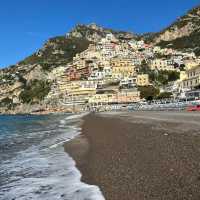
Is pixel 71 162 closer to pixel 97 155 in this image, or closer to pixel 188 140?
pixel 97 155

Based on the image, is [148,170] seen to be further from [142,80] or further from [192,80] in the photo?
[142,80]

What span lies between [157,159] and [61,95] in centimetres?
18894

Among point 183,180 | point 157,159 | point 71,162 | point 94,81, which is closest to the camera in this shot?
point 183,180

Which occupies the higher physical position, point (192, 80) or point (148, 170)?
point (192, 80)

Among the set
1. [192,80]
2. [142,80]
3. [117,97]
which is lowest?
[117,97]

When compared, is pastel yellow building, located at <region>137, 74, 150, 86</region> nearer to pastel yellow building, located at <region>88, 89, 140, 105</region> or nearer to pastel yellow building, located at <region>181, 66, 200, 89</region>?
pastel yellow building, located at <region>88, 89, 140, 105</region>

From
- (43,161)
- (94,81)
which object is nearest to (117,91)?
(94,81)

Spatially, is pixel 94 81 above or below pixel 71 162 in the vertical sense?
above

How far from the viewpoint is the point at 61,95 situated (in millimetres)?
199625

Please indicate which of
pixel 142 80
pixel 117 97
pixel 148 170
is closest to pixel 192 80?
pixel 117 97

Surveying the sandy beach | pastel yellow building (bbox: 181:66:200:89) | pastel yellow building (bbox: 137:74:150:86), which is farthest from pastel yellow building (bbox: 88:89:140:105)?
the sandy beach

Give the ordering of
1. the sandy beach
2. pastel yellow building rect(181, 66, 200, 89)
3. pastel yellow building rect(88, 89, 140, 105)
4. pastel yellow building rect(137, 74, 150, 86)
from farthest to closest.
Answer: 1. pastel yellow building rect(137, 74, 150, 86)
2. pastel yellow building rect(88, 89, 140, 105)
3. pastel yellow building rect(181, 66, 200, 89)
4. the sandy beach

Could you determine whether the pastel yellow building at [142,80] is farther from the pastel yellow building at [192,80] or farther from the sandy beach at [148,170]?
the sandy beach at [148,170]

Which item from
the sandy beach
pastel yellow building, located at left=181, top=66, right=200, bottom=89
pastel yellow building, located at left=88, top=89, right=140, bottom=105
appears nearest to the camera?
the sandy beach
